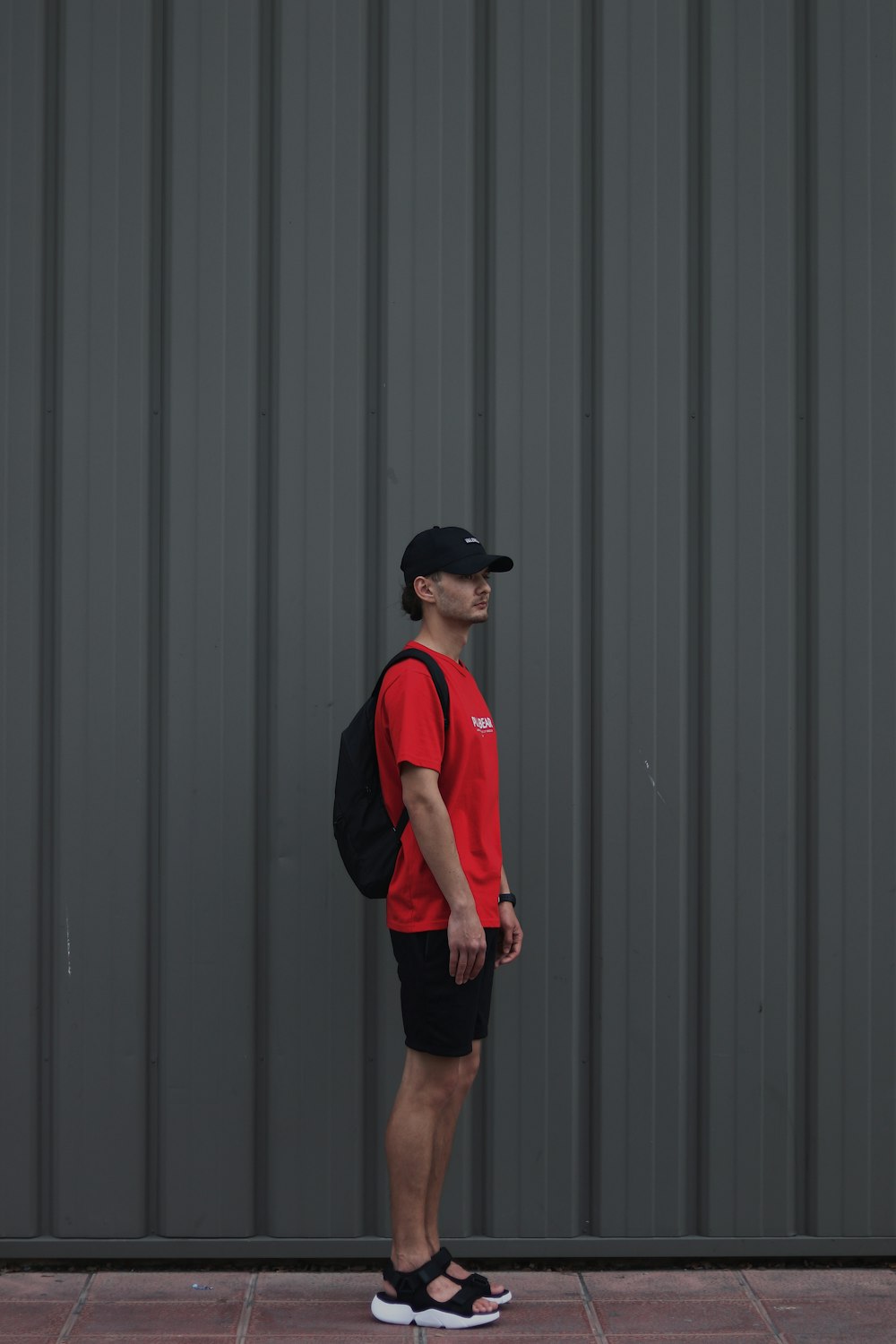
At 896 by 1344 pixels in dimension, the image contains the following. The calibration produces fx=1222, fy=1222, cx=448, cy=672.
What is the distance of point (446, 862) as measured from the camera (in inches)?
132

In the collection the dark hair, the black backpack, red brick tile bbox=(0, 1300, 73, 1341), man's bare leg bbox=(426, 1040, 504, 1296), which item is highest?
the dark hair

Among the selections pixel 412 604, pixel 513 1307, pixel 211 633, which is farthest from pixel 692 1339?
pixel 211 633

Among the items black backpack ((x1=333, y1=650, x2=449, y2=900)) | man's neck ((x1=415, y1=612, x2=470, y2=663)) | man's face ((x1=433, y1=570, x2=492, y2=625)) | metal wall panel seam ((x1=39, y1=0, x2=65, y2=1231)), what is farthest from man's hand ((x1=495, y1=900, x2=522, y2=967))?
metal wall panel seam ((x1=39, y1=0, x2=65, y2=1231))

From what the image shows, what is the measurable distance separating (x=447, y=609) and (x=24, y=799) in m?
1.57

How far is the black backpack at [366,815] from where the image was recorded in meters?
3.53

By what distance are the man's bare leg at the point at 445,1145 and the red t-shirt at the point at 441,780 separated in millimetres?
436

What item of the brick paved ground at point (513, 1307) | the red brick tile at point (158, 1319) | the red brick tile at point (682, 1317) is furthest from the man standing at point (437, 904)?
the red brick tile at point (158, 1319)

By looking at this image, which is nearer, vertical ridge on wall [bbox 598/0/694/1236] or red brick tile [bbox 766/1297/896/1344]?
red brick tile [bbox 766/1297/896/1344]

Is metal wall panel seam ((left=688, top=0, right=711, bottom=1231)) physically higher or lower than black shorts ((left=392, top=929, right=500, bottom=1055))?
higher

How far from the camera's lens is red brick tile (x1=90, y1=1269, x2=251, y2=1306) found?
12.2ft

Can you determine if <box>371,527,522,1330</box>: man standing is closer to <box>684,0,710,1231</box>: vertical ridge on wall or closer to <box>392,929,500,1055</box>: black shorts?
<box>392,929,500,1055</box>: black shorts

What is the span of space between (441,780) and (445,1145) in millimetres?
1083

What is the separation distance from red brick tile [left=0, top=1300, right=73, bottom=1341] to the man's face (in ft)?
7.67

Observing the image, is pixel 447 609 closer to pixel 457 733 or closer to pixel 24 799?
pixel 457 733
